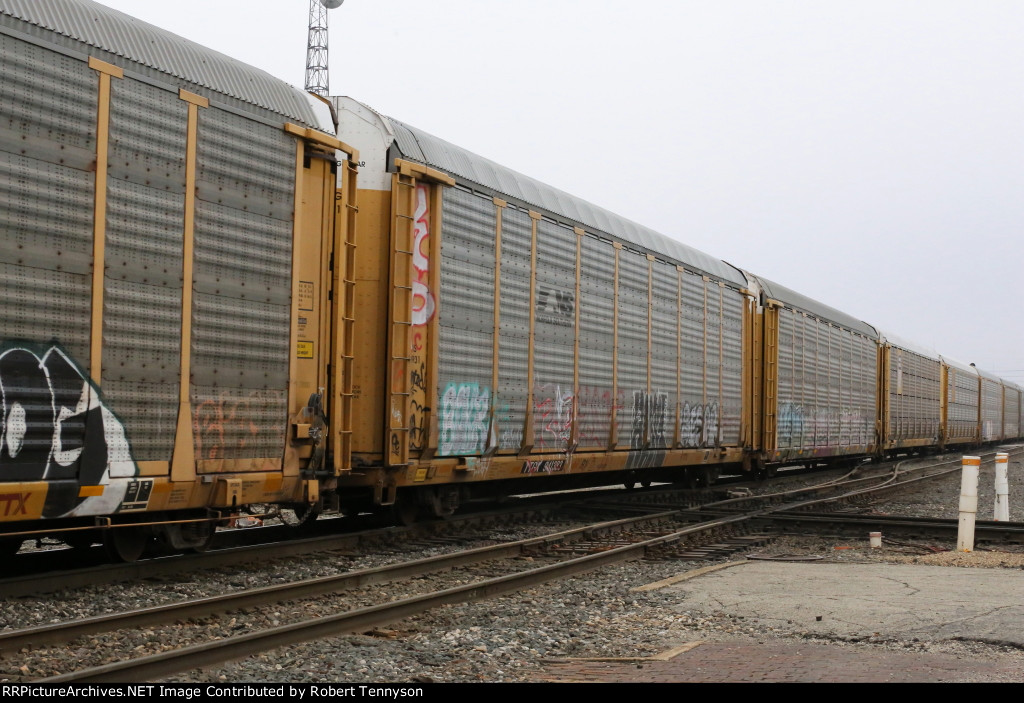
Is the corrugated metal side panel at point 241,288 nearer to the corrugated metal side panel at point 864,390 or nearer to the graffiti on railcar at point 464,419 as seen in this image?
the graffiti on railcar at point 464,419

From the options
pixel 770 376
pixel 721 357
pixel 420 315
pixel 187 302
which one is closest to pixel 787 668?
pixel 187 302

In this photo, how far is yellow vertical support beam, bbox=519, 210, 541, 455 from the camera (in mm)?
11992

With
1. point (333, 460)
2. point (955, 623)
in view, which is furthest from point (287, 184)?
point (955, 623)

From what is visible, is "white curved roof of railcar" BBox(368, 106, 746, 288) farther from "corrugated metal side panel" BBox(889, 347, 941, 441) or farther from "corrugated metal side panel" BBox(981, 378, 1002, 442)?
"corrugated metal side panel" BBox(981, 378, 1002, 442)

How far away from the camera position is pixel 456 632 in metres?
6.68

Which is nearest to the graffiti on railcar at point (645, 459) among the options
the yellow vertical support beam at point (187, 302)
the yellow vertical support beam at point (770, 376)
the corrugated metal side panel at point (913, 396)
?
the yellow vertical support beam at point (770, 376)

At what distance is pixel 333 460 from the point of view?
9008mm

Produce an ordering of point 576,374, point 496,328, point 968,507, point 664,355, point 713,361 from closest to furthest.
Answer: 1. point 496,328
2. point 968,507
3. point 576,374
4. point 664,355
5. point 713,361

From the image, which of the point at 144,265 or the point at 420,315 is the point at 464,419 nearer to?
the point at 420,315

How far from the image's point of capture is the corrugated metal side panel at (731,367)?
59.1 feet

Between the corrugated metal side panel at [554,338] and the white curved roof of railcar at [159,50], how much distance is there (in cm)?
404

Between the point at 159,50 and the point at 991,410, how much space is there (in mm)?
53878

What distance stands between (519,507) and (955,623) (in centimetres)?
754

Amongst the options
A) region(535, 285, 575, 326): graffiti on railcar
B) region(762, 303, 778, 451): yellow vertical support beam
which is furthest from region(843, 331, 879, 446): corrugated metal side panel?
region(535, 285, 575, 326): graffiti on railcar
